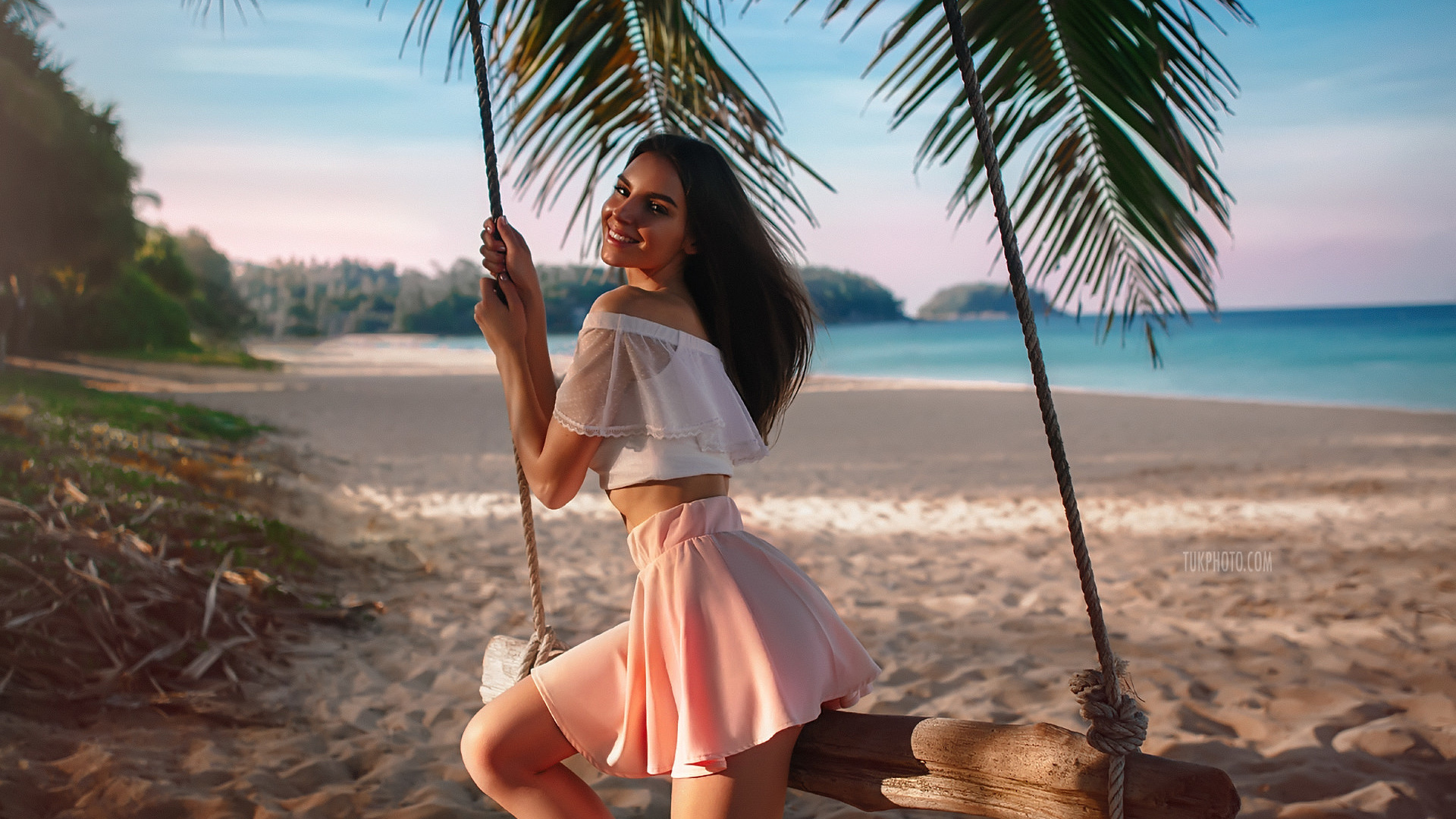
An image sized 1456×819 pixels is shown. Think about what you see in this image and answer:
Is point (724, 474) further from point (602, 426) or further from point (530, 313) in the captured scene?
point (530, 313)

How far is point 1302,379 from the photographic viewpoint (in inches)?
929

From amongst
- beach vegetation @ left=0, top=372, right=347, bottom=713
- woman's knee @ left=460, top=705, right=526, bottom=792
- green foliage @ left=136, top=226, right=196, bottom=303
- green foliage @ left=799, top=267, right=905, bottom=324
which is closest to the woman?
woman's knee @ left=460, top=705, right=526, bottom=792

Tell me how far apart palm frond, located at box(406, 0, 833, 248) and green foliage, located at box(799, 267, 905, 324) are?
25.0 meters

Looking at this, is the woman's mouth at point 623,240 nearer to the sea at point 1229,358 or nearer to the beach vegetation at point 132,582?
the beach vegetation at point 132,582

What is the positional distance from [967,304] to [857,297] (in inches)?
662

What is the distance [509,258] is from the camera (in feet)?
4.91

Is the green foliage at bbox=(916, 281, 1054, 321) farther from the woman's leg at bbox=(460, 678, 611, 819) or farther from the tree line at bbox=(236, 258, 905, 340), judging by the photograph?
the woman's leg at bbox=(460, 678, 611, 819)

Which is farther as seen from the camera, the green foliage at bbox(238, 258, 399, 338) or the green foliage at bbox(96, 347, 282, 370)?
the green foliage at bbox(238, 258, 399, 338)

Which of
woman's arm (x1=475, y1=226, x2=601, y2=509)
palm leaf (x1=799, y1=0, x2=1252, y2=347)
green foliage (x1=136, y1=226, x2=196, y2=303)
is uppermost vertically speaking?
green foliage (x1=136, y1=226, x2=196, y2=303)

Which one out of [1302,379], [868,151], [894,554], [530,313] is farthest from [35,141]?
[1302,379]

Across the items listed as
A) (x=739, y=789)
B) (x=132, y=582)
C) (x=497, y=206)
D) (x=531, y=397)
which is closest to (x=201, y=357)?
(x=132, y=582)

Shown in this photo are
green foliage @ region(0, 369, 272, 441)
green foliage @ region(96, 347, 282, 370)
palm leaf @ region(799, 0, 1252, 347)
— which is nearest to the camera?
palm leaf @ region(799, 0, 1252, 347)

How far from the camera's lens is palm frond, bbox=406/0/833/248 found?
2.75 m

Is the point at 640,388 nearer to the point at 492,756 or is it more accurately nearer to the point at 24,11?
the point at 492,756
